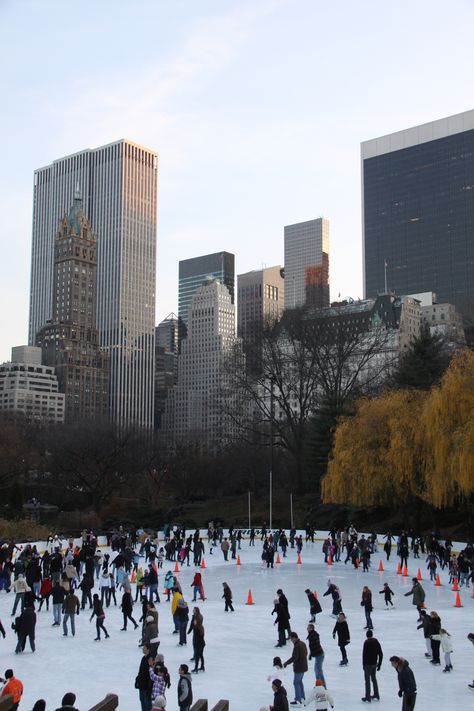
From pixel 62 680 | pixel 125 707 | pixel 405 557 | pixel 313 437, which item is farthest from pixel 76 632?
pixel 313 437

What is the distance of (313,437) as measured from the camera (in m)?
57.7

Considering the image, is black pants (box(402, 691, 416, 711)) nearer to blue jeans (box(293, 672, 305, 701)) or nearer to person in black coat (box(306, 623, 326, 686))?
blue jeans (box(293, 672, 305, 701))

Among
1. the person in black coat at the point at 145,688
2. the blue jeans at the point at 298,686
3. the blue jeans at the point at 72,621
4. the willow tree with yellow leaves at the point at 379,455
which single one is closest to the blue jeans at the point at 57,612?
the blue jeans at the point at 72,621

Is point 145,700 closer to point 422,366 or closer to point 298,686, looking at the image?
point 298,686

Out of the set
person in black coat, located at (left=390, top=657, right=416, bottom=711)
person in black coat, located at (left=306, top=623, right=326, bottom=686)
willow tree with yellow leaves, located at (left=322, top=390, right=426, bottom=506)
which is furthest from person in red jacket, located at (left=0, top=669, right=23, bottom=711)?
willow tree with yellow leaves, located at (left=322, top=390, right=426, bottom=506)

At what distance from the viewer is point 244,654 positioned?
17.4m

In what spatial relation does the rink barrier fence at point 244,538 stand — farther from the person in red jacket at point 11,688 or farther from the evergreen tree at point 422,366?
the person in red jacket at point 11,688

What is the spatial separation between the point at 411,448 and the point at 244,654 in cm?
2343

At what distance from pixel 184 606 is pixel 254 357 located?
141 feet

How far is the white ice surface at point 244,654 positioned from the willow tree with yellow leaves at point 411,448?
7761 mm

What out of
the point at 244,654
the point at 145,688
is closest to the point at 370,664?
the point at 145,688

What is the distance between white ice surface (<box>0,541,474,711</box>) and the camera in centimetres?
1398

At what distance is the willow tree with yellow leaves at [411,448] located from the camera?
3447 centimetres

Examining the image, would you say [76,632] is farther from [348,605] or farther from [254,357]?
[254,357]
